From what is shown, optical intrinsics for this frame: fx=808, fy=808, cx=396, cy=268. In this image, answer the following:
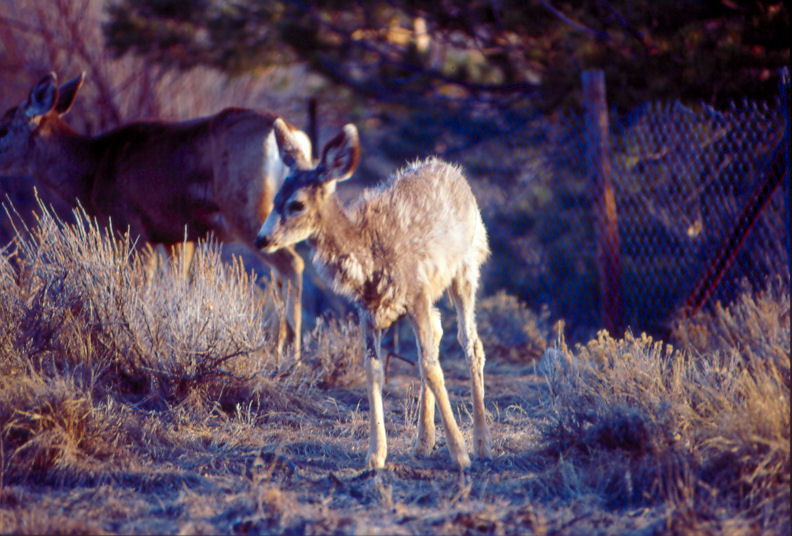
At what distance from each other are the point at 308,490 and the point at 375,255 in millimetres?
1372

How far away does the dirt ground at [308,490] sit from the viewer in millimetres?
3777

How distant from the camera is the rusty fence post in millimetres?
7758

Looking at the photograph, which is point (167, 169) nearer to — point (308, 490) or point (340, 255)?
point (340, 255)

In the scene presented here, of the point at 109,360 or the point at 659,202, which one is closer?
the point at 109,360

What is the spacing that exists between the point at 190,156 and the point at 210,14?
587 centimetres

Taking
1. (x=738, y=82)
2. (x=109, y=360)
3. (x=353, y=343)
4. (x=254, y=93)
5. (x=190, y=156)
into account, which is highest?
(x=738, y=82)

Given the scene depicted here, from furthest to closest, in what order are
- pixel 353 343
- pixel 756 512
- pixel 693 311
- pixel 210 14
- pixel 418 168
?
1. pixel 210 14
2. pixel 693 311
3. pixel 353 343
4. pixel 418 168
5. pixel 756 512

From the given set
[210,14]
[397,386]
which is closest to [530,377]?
[397,386]

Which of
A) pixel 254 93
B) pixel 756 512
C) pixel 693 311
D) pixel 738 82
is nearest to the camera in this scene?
pixel 756 512

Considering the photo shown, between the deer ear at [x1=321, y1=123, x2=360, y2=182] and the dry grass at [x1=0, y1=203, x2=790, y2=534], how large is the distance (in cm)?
171

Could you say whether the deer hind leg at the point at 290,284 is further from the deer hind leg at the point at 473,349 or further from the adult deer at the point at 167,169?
the deer hind leg at the point at 473,349

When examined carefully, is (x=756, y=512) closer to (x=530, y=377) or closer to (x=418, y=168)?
(x=418, y=168)

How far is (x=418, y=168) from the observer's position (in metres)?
5.61

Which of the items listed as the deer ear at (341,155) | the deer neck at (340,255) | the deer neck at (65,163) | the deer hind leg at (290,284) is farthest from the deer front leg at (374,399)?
the deer neck at (65,163)
